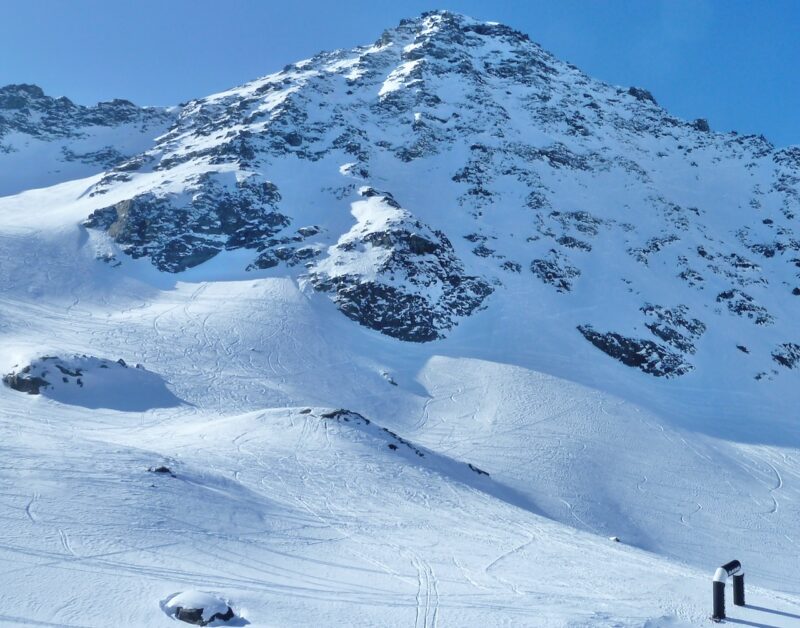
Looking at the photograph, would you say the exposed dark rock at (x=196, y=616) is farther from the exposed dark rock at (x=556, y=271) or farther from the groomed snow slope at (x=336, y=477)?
the exposed dark rock at (x=556, y=271)

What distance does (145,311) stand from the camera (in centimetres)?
4472

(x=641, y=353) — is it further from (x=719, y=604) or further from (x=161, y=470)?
(x=719, y=604)

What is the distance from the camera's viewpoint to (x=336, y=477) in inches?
798

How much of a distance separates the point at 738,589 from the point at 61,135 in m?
106

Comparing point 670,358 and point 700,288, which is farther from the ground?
point 700,288

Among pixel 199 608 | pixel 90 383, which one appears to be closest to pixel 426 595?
pixel 199 608

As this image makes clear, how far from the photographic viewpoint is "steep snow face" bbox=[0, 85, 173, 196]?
82.4 meters

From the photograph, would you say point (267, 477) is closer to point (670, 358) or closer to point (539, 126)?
point (670, 358)

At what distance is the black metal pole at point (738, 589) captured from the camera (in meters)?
9.27

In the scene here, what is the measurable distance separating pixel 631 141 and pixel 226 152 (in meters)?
53.4

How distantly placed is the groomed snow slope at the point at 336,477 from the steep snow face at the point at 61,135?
2625 cm

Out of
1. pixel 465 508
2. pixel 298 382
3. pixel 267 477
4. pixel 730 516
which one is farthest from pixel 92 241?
pixel 730 516

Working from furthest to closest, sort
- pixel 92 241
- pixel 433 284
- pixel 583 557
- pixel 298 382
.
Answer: pixel 92 241
pixel 433 284
pixel 298 382
pixel 583 557

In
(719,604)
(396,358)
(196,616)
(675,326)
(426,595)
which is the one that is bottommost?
(196,616)
